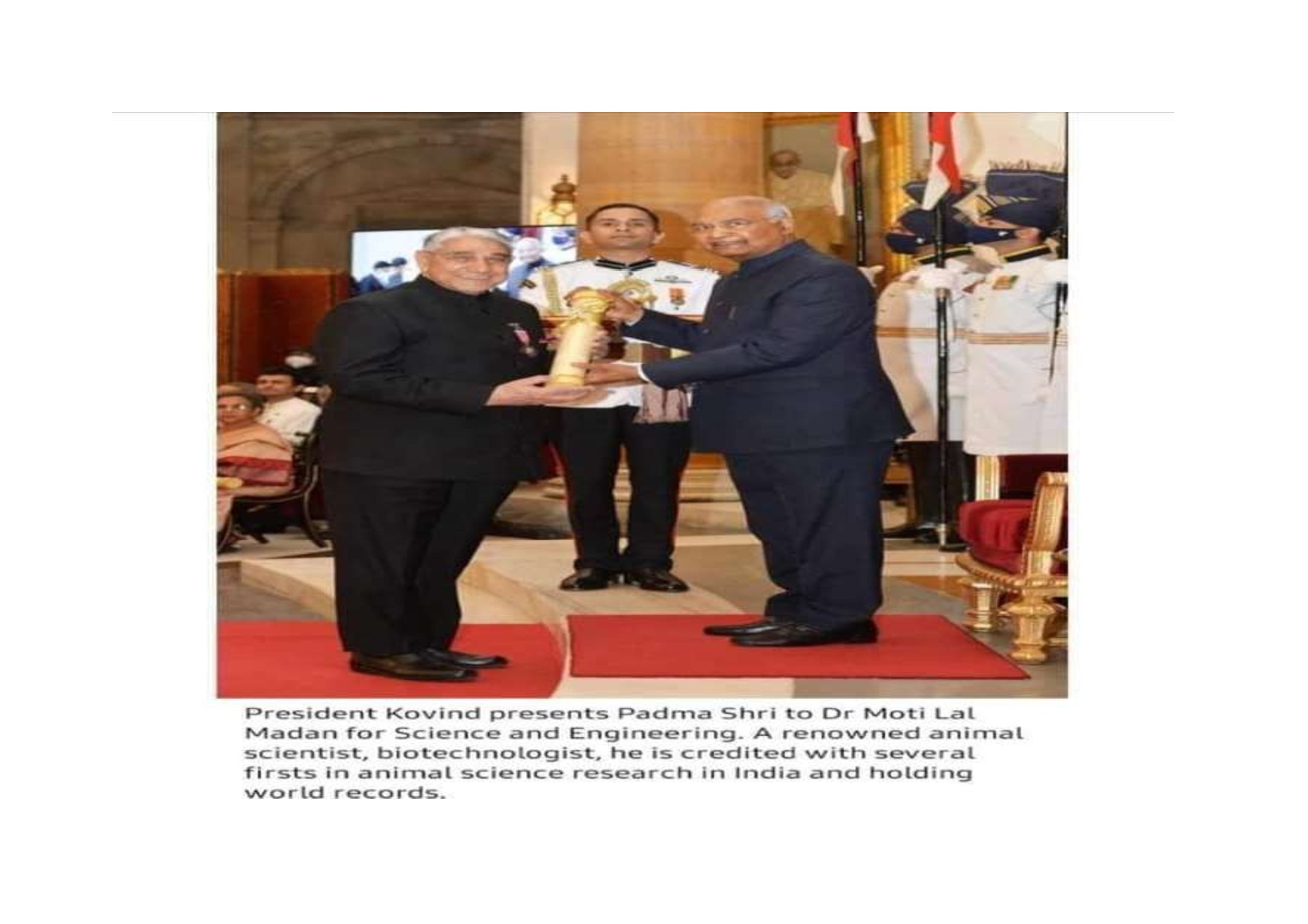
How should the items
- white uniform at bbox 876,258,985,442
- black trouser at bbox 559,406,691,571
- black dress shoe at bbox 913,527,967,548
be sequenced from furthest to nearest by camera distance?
white uniform at bbox 876,258,985,442 < black dress shoe at bbox 913,527,967,548 < black trouser at bbox 559,406,691,571

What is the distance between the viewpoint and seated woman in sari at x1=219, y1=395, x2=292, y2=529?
5715mm

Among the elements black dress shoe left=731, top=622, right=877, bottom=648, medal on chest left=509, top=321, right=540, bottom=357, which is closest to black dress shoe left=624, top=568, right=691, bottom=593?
black dress shoe left=731, top=622, right=877, bottom=648

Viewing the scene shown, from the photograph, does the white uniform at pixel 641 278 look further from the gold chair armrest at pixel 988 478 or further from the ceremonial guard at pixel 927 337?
the ceremonial guard at pixel 927 337

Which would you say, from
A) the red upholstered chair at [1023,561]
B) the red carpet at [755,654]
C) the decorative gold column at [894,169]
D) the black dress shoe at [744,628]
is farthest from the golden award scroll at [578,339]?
the red upholstered chair at [1023,561]

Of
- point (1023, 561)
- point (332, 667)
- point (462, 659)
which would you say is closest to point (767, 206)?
point (1023, 561)

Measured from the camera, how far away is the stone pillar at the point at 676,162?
5.03 meters

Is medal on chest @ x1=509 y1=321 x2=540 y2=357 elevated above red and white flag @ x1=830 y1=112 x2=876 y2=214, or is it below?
below

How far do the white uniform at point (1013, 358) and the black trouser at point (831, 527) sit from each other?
3.04 feet

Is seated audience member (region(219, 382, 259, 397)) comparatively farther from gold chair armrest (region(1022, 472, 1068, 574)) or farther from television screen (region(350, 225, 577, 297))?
gold chair armrest (region(1022, 472, 1068, 574))

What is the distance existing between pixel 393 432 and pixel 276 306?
4.24 feet

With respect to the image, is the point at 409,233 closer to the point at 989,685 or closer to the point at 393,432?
the point at 393,432

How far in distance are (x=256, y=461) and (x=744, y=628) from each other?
1.96 metres

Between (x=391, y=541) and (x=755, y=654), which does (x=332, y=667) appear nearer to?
(x=391, y=541)

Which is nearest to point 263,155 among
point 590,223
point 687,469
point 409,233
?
point 409,233
